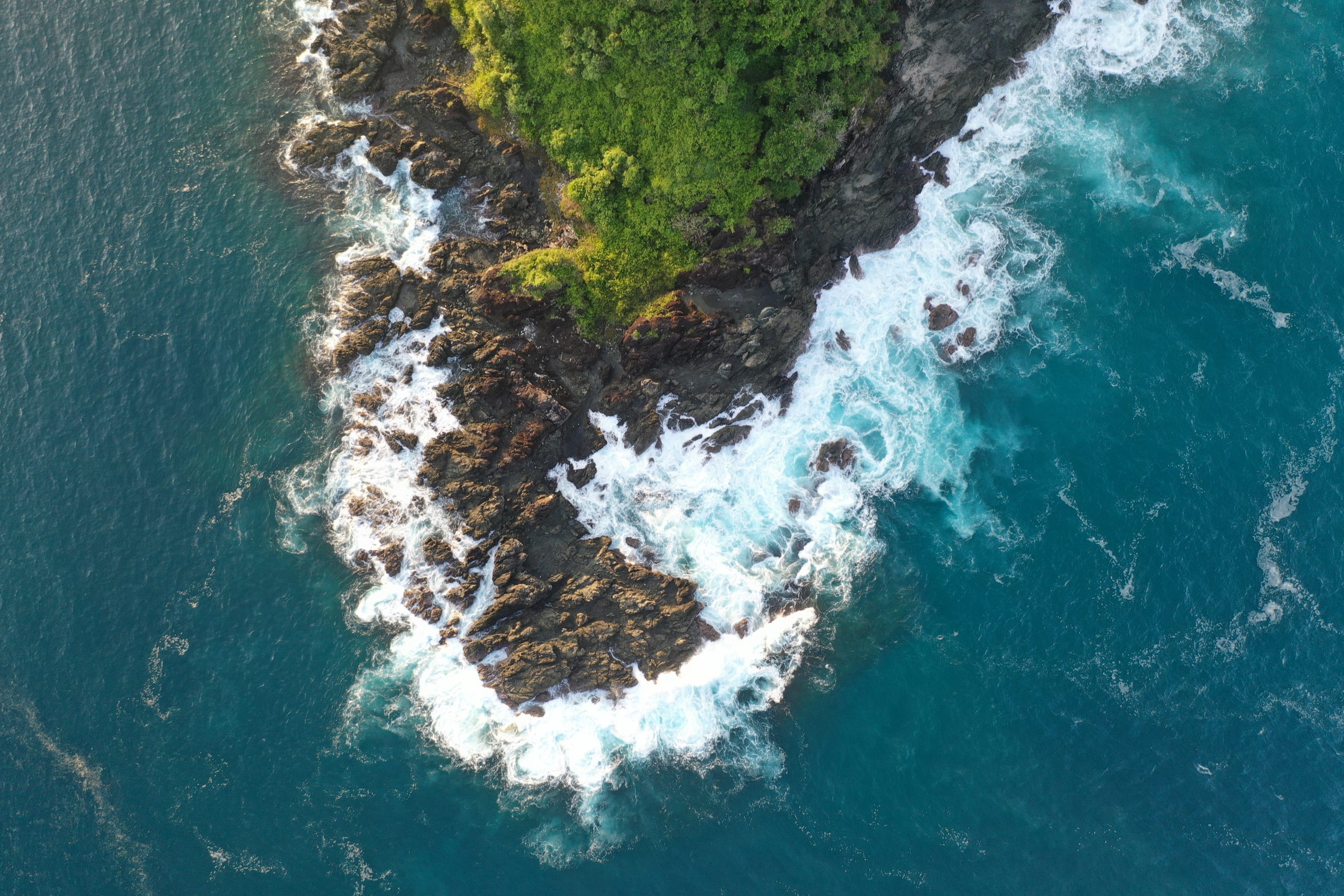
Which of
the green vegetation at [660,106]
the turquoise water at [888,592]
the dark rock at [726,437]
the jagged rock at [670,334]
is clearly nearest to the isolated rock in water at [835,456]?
the turquoise water at [888,592]

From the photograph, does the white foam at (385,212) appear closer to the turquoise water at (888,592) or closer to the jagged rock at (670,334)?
the turquoise water at (888,592)

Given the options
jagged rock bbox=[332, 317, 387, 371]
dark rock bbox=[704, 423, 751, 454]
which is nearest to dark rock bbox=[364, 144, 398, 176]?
jagged rock bbox=[332, 317, 387, 371]

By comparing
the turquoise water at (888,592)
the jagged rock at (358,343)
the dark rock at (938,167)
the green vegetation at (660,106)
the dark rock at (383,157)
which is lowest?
the turquoise water at (888,592)

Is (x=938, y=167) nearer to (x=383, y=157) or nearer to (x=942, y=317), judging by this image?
(x=942, y=317)

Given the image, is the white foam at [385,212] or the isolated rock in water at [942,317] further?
the white foam at [385,212]

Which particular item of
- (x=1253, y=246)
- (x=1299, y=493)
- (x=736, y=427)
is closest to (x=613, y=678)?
(x=736, y=427)

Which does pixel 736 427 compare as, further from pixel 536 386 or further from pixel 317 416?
pixel 317 416
